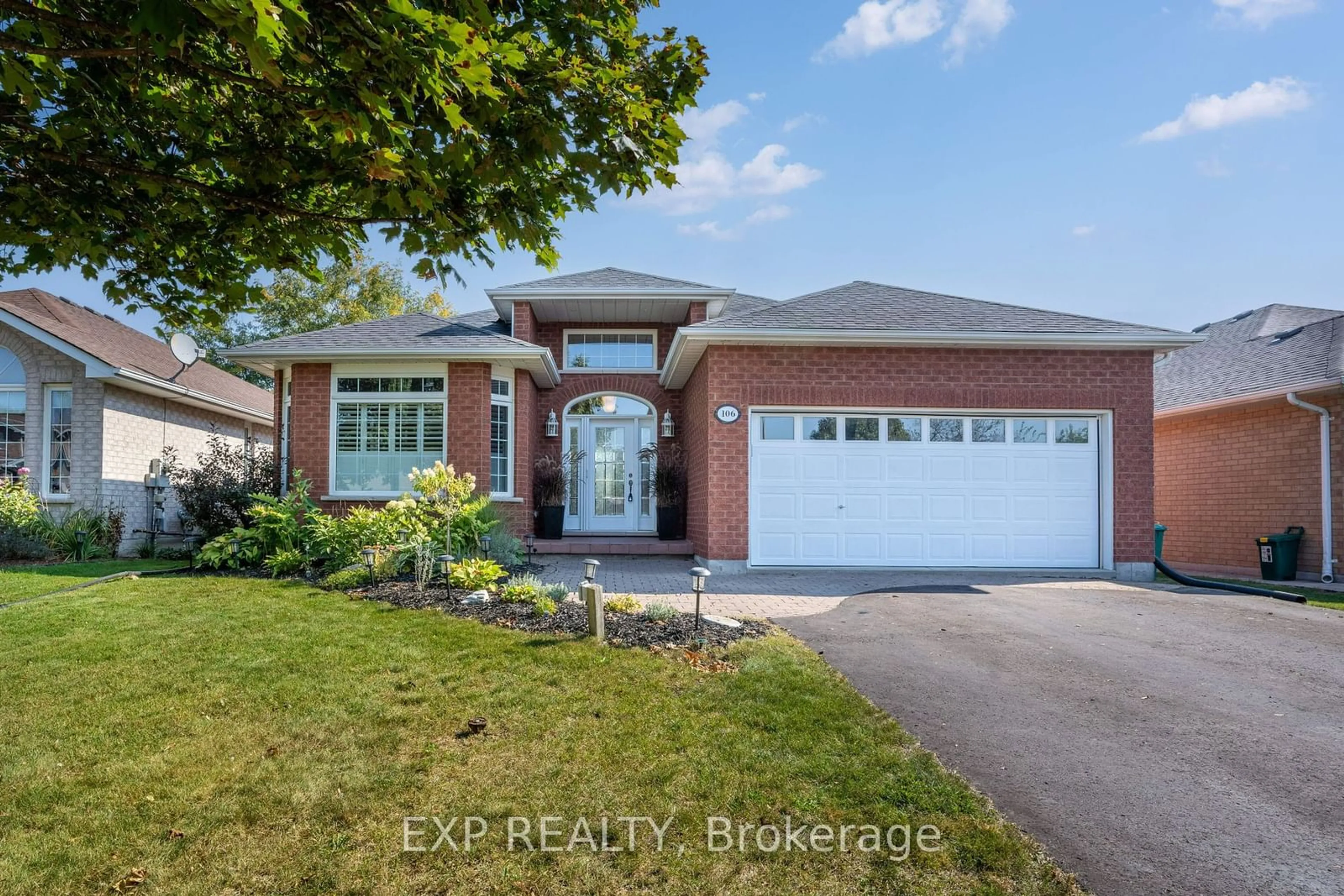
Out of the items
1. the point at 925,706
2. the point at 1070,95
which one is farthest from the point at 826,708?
the point at 1070,95

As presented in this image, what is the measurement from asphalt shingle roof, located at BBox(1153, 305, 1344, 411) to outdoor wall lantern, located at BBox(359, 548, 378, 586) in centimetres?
1204

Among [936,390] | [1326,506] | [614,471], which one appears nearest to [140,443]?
[614,471]

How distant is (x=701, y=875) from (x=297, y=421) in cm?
1110

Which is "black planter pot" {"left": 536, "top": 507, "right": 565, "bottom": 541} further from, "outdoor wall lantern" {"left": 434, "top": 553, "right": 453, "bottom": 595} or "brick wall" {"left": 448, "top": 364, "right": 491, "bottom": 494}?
"outdoor wall lantern" {"left": 434, "top": 553, "right": 453, "bottom": 595}

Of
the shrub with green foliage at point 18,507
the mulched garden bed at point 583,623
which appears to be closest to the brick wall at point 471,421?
the mulched garden bed at point 583,623

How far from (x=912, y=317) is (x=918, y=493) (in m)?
2.65

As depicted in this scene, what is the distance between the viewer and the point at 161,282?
5383mm

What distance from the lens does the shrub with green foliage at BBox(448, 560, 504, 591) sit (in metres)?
7.21

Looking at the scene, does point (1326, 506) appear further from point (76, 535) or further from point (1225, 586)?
point (76, 535)

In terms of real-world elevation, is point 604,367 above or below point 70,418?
above

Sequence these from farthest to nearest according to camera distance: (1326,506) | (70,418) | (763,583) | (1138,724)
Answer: (70,418)
(1326,506)
(763,583)
(1138,724)

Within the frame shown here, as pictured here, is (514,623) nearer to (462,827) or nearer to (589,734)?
(589,734)

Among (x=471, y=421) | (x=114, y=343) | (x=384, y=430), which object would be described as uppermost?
(x=114, y=343)

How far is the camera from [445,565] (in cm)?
705
